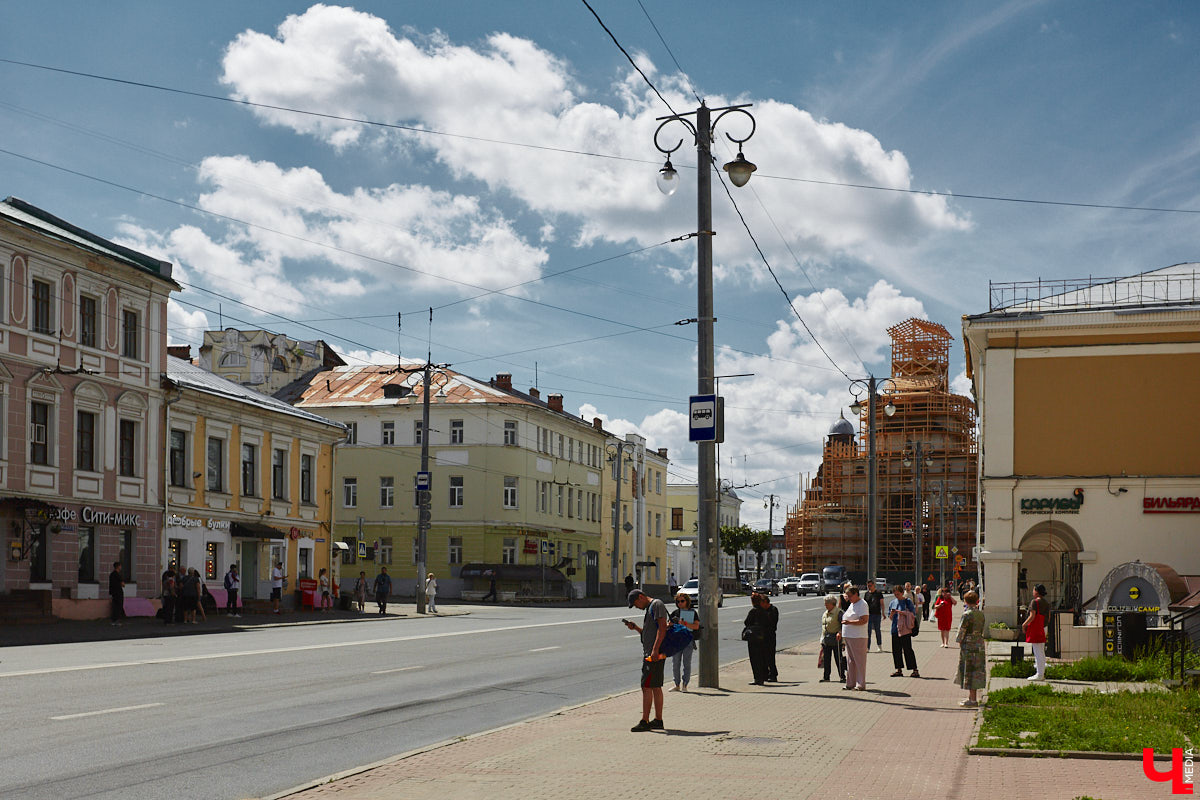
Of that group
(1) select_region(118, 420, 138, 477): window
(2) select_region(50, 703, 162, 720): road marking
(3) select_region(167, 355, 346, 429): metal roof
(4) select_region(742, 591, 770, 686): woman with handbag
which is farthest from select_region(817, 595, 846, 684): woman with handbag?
(3) select_region(167, 355, 346, 429): metal roof

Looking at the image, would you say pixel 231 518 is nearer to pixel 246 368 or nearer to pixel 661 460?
pixel 246 368

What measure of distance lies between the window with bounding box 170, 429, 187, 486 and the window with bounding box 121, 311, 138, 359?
354 cm

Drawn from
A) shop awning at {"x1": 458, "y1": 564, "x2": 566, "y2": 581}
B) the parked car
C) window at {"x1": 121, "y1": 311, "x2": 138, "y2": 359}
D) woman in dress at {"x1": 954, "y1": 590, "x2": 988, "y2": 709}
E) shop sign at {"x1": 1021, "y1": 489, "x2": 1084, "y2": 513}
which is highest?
window at {"x1": 121, "y1": 311, "x2": 138, "y2": 359}

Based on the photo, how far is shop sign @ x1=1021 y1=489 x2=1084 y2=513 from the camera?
35.5m

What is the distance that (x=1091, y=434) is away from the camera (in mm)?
35844

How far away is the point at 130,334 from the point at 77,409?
3.35m

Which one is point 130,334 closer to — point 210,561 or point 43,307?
point 43,307

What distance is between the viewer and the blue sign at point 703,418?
18.3 metres

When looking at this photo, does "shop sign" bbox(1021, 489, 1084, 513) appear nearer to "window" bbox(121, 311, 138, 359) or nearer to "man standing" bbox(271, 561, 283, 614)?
"man standing" bbox(271, 561, 283, 614)

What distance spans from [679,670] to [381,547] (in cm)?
5105

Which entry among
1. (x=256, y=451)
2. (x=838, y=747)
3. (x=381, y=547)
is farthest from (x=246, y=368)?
(x=838, y=747)

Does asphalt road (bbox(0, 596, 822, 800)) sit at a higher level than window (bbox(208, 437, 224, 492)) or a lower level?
lower

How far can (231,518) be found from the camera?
43.4 metres

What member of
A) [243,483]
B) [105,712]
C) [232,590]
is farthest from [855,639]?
[243,483]
